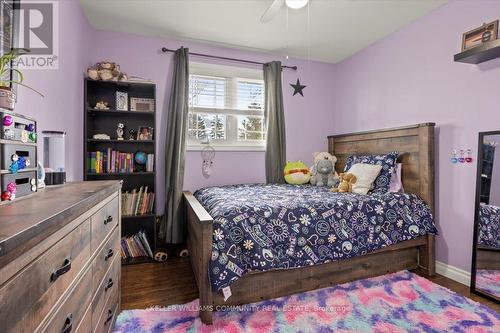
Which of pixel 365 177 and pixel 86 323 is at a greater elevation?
pixel 365 177

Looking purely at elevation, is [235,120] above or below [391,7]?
below

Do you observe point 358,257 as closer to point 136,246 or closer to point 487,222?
point 487,222

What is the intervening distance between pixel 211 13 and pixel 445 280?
10.4ft

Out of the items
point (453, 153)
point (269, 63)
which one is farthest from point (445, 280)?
point (269, 63)

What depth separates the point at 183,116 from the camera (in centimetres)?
281

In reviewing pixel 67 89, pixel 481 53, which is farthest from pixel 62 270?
pixel 481 53

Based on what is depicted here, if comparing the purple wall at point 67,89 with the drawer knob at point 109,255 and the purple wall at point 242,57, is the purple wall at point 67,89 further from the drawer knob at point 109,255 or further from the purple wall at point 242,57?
the drawer knob at point 109,255

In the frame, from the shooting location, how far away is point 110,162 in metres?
2.58

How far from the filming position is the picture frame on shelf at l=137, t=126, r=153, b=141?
2.71m

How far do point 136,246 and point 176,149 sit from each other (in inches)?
42.8

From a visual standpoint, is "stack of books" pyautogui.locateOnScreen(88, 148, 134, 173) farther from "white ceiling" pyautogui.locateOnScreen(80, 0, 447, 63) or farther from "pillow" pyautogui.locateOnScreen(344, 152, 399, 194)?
"pillow" pyautogui.locateOnScreen(344, 152, 399, 194)

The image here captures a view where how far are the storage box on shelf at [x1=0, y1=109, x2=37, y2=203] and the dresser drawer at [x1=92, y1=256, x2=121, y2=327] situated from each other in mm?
509

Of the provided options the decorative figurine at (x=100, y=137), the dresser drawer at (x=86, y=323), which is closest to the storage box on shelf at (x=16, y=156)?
the dresser drawer at (x=86, y=323)

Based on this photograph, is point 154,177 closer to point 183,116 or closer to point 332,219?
point 183,116
